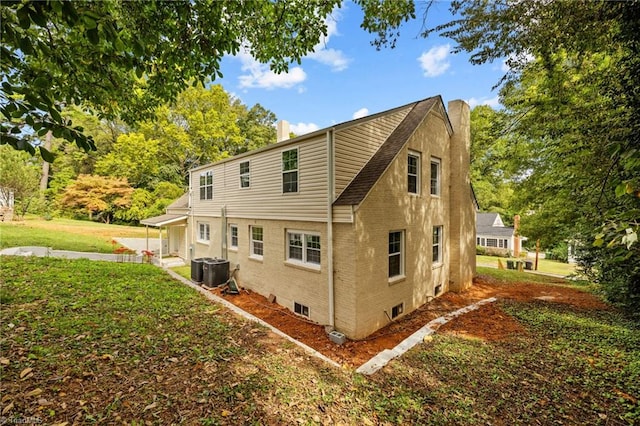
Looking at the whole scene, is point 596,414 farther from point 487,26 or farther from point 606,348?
point 487,26

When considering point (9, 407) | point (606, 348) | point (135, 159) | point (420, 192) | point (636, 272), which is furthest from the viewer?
point (135, 159)

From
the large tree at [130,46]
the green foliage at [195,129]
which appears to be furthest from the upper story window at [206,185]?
the green foliage at [195,129]

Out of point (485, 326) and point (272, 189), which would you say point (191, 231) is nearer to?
point (272, 189)

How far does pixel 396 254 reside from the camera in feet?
27.2

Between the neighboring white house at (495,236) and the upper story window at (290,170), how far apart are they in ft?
99.2

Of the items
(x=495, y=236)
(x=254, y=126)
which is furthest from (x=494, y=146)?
(x=254, y=126)

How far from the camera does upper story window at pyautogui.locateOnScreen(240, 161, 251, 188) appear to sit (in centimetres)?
1099

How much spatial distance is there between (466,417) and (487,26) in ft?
24.7

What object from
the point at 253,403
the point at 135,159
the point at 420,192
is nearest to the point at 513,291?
the point at 420,192

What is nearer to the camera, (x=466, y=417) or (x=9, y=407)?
(x=9, y=407)

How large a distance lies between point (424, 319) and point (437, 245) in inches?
132

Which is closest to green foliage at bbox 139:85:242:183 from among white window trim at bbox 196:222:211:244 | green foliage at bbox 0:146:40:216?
green foliage at bbox 0:146:40:216

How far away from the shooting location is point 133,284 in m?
8.62

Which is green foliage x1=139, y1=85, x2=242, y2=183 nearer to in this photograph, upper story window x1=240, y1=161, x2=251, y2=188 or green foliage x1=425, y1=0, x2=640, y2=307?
upper story window x1=240, y1=161, x2=251, y2=188
